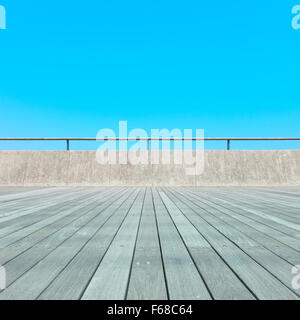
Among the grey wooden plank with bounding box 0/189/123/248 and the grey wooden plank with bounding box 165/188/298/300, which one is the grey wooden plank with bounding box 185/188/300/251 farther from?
the grey wooden plank with bounding box 0/189/123/248

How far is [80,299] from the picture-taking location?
917 millimetres

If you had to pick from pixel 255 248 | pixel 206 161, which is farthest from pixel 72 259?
pixel 206 161

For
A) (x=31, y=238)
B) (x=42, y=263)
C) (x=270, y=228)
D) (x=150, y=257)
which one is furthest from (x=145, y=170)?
(x=42, y=263)

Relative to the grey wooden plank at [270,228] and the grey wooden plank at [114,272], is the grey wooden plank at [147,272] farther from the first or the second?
the grey wooden plank at [270,228]

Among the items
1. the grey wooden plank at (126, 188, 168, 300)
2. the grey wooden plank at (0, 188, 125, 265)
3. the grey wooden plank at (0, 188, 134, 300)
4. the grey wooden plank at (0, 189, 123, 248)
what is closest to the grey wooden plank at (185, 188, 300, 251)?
the grey wooden plank at (126, 188, 168, 300)

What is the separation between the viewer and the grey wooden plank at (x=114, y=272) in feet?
3.11

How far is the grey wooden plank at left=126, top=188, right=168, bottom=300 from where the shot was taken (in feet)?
3.12

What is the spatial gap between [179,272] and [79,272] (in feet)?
1.74

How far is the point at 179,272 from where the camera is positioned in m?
1.14

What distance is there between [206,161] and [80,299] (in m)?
7.48

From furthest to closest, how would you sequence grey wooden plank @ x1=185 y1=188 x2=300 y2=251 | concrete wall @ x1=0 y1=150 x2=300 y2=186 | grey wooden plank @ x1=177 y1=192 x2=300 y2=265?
concrete wall @ x1=0 y1=150 x2=300 y2=186, grey wooden plank @ x1=185 y1=188 x2=300 y2=251, grey wooden plank @ x1=177 y1=192 x2=300 y2=265

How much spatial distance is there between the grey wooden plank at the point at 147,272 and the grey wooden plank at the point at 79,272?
A: 0.73ft

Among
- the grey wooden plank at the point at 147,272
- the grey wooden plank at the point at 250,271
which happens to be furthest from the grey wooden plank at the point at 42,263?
the grey wooden plank at the point at 250,271

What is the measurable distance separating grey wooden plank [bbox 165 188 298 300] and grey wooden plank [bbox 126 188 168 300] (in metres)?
0.41
